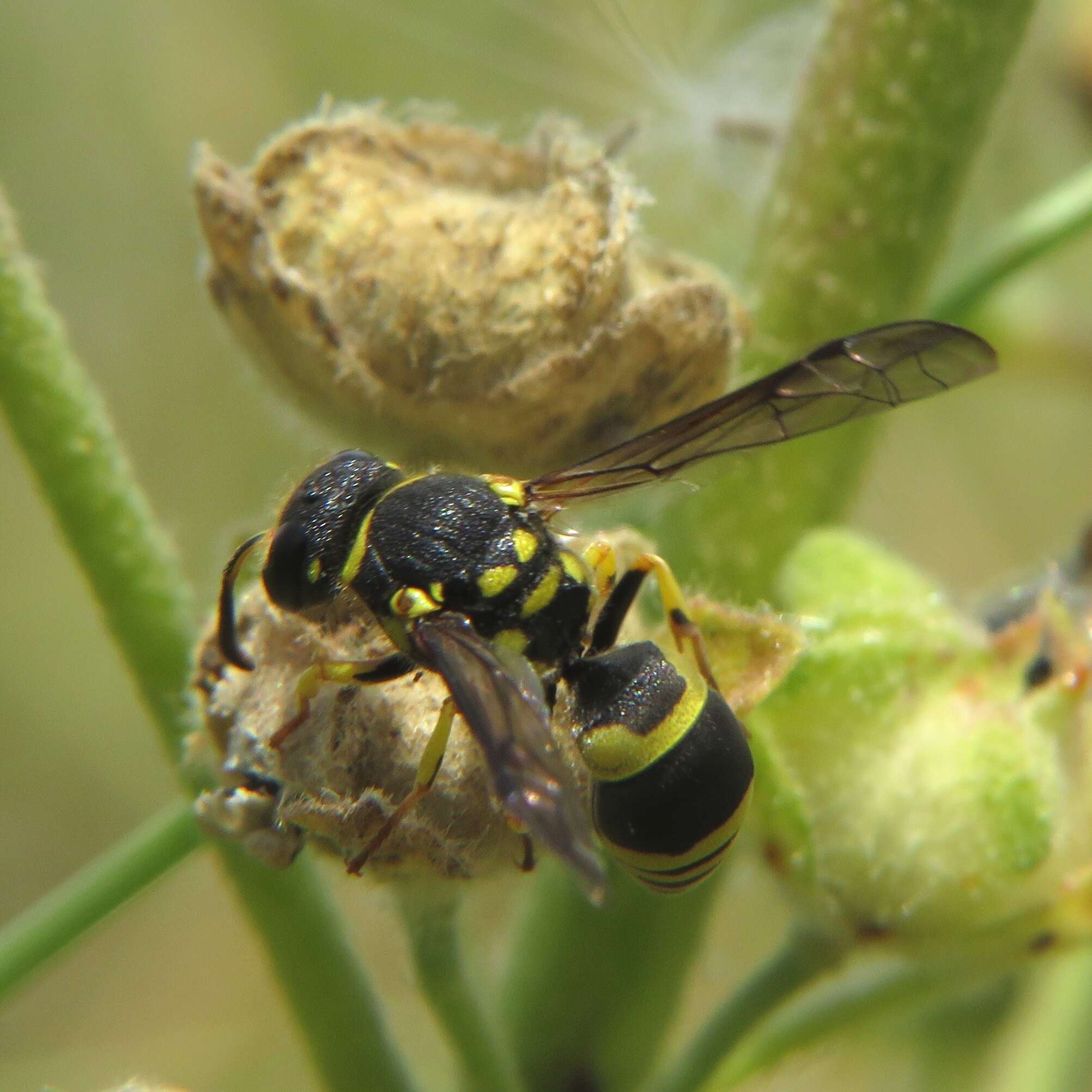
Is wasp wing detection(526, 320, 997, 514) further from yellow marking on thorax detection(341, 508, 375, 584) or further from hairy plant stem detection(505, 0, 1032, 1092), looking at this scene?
yellow marking on thorax detection(341, 508, 375, 584)

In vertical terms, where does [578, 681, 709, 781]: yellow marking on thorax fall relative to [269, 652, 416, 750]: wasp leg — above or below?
below

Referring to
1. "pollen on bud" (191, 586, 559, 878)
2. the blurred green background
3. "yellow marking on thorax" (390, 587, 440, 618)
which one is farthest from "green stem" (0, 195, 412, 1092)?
the blurred green background

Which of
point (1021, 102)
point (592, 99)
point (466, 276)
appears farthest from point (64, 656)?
point (466, 276)

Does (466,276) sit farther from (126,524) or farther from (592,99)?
(592,99)

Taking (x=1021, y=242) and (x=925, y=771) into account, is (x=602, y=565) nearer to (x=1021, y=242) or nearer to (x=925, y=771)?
(x=925, y=771)

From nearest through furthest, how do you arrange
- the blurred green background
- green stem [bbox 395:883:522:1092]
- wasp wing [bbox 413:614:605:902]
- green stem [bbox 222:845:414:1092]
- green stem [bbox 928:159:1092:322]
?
1. wasp wing [bbox 413:614:605:902]
2. green stem [bbox 395:883:522:1092]
3. green stem [bbox 222:845:414:1092]
4. green stem [bbox 928:159:1092:322]
5. the blurred green background

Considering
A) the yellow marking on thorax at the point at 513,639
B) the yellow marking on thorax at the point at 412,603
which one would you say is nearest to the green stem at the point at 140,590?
the yellow marking on thorax at the point at 412,603
